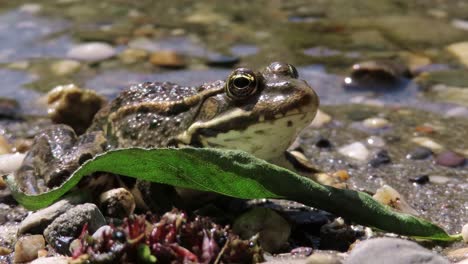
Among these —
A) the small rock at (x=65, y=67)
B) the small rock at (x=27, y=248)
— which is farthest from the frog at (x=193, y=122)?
the small rock at (x=65, y=67)

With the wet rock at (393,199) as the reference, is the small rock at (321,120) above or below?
below

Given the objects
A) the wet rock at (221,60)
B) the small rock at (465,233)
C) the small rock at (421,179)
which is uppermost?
the small rock at (465,233)

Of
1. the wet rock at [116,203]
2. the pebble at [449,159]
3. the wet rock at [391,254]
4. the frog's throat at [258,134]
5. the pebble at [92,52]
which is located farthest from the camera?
the pebble at [92,52]

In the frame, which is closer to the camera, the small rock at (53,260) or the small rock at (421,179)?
the small rock at (53,260)

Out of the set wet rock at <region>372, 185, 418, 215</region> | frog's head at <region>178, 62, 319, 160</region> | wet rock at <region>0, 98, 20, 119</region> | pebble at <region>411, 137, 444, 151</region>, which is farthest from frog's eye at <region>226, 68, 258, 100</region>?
wet rock at <region>0, 98, 20, 119</region>

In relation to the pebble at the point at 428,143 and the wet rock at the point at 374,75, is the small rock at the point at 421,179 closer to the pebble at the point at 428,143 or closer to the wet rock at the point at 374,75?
the pebble at the point at 428,143

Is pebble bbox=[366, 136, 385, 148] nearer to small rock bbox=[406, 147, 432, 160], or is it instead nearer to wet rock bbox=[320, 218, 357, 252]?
small rock bbox=[406, 147, 432, 160]

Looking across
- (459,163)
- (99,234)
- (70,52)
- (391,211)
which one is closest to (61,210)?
(99,234)

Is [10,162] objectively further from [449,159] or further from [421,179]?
[449,159]
